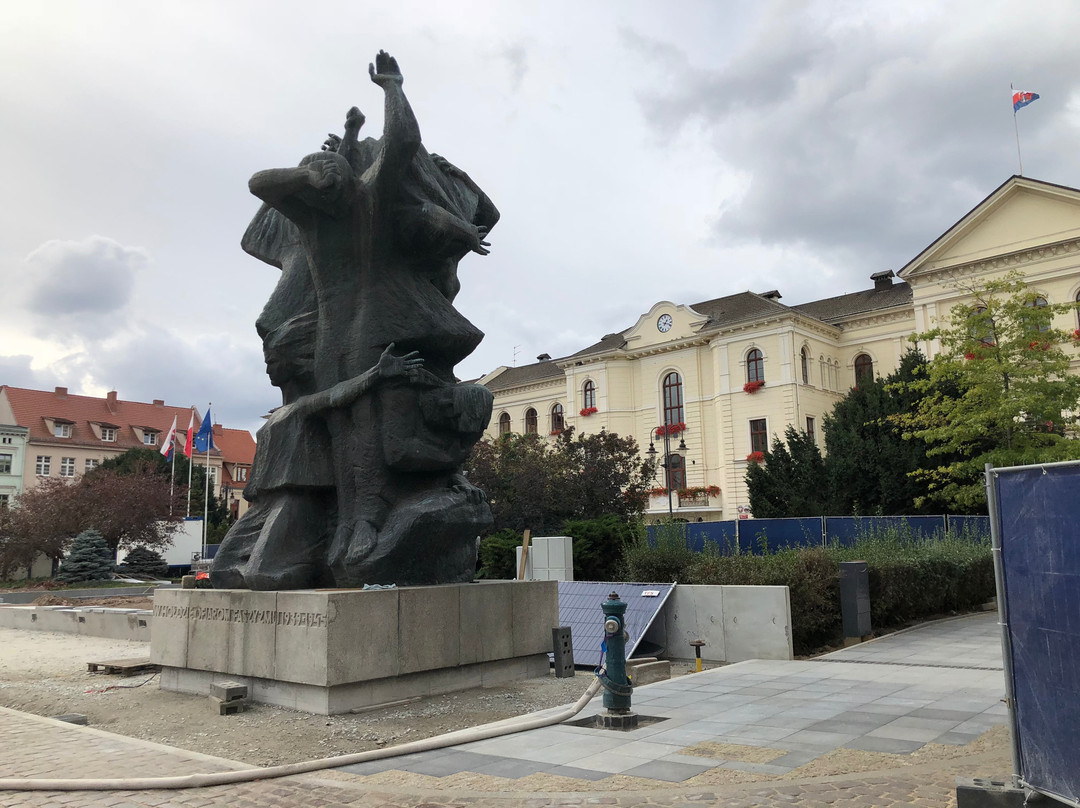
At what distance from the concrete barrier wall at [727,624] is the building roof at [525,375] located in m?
45.1

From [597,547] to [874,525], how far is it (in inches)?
260

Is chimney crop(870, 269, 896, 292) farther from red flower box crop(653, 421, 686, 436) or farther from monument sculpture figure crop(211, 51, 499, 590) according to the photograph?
monument sculpture figure crop(211, 51, 499, 590)

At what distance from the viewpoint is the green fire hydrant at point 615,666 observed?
7020 mm

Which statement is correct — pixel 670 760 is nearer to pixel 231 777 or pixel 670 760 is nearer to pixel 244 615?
pixel 231 777

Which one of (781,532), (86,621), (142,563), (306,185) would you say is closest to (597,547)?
(781,532)

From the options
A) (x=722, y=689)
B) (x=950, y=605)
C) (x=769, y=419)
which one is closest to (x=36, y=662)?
(x=722, y=689)

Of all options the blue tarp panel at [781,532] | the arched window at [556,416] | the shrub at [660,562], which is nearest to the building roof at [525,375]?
the arched window at [556,416]

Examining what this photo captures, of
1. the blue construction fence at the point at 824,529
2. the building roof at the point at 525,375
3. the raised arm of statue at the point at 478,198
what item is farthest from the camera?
the building roof at the point at 525,375

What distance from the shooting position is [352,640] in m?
7.67

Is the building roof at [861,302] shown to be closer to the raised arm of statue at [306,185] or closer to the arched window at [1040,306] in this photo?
the arched window at [1040,306]

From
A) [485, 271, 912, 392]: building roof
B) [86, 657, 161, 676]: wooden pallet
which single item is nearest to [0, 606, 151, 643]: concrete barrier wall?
[86, 657, 161, 676]: wooden pallet

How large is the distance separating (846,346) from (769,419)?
6.93m

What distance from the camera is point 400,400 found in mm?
9078

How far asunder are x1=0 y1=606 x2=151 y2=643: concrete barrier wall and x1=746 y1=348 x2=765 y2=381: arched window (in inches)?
1407
